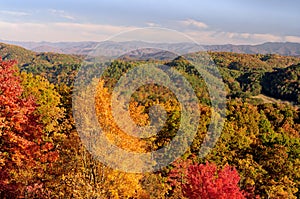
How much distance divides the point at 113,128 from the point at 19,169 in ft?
17.8

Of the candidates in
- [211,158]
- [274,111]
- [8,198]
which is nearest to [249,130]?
[211,158]

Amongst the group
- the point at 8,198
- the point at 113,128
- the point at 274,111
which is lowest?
the point at 274,111

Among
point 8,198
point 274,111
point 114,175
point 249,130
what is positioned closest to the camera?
point 114,175

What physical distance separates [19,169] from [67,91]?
888 inches

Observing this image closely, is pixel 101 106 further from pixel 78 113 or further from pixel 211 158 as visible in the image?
pixel 211 158

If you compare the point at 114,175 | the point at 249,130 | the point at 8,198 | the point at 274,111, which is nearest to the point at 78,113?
the point at 114,175

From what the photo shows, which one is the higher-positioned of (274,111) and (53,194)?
(53,194)

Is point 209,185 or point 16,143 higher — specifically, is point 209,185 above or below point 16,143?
below

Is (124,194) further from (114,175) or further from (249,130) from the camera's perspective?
(249,130)

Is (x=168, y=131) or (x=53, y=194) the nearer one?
(x=53, y=194)

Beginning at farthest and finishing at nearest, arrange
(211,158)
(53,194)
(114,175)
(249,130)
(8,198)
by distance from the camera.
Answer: (249,130) < (211,158) < (8,198) < (114,175) < (53,194)

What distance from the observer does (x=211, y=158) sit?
3772 centimetres

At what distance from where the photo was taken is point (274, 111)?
80.9m

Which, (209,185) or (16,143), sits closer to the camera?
(209,185)
